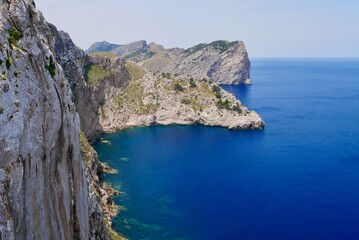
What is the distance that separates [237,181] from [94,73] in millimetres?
105055

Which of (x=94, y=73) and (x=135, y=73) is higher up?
(x=135, y=73)

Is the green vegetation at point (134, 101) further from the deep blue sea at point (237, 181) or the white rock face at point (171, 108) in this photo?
the deep blue sea at point (237, 181)

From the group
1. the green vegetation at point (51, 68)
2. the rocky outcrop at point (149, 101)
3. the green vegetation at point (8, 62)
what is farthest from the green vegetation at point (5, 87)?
the rocky outcrop at point (149, 101)

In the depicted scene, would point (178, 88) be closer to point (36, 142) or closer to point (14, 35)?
point (14, 35)

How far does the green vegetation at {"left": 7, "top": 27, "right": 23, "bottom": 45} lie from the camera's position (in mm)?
29136

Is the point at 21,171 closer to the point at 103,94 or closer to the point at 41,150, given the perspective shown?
the point at 41,150

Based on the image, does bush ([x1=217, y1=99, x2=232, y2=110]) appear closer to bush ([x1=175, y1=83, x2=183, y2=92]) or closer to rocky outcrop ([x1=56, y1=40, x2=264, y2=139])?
rocky outcrop ([x1=56, y1=40, x2=264, y2=139])

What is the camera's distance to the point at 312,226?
74.6 m

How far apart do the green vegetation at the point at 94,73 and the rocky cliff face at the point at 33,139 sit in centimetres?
13366

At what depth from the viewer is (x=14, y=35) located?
29641 mm

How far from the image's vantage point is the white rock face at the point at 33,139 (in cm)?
2512

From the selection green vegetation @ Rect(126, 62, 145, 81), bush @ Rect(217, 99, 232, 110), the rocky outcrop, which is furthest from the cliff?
green vegetation @ Rect(126, 62, 145, 81)

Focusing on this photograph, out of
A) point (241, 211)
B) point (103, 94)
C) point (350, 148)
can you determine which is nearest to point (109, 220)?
point (241, 211)

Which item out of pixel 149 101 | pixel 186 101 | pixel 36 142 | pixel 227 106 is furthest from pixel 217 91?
pixel 36 142
